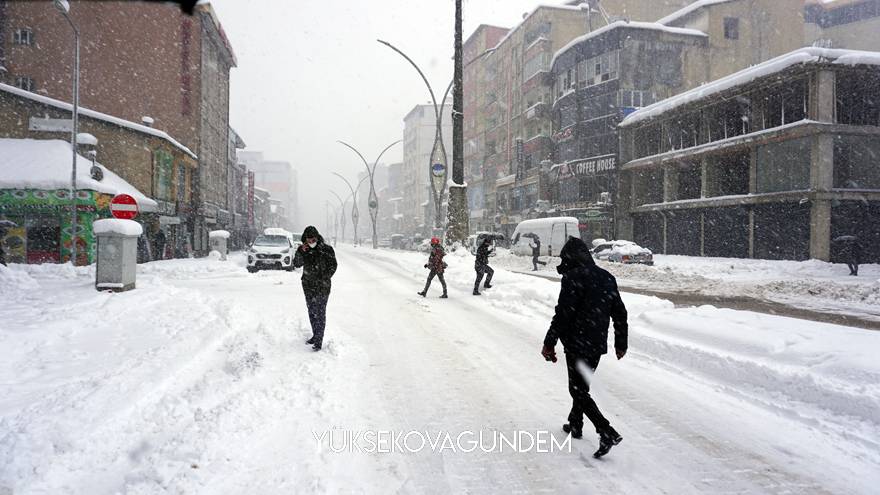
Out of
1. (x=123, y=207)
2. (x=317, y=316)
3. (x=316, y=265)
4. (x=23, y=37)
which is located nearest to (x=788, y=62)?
(x=316, y=265)

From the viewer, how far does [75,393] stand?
15.1 ft

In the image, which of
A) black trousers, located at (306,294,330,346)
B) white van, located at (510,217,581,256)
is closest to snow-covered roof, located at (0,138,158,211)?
black trousers, located at (306,294,330,346)

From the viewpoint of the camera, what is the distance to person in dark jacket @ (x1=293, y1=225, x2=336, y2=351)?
650 centimetres

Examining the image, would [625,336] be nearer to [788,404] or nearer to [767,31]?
→ [788,404]

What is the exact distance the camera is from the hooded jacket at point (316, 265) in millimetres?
6547

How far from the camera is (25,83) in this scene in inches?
998

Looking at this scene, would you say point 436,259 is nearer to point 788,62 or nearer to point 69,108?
point 69,108

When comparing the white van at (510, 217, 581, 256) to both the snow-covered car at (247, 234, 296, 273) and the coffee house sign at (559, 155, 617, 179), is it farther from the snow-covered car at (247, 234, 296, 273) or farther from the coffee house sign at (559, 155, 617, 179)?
the snow-covered car at (247, 234, 296, 273)

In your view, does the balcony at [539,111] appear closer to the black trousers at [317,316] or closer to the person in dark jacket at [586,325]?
the black trousers at [317,316]

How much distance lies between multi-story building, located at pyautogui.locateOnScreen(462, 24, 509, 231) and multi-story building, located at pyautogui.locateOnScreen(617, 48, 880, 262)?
29.0m

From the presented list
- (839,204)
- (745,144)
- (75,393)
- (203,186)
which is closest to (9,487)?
(75,393)

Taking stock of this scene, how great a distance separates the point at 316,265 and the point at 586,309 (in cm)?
399

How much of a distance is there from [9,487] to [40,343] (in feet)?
14.4

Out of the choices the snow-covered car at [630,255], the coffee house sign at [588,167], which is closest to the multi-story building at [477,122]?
the coffee house sign at [588,167]
